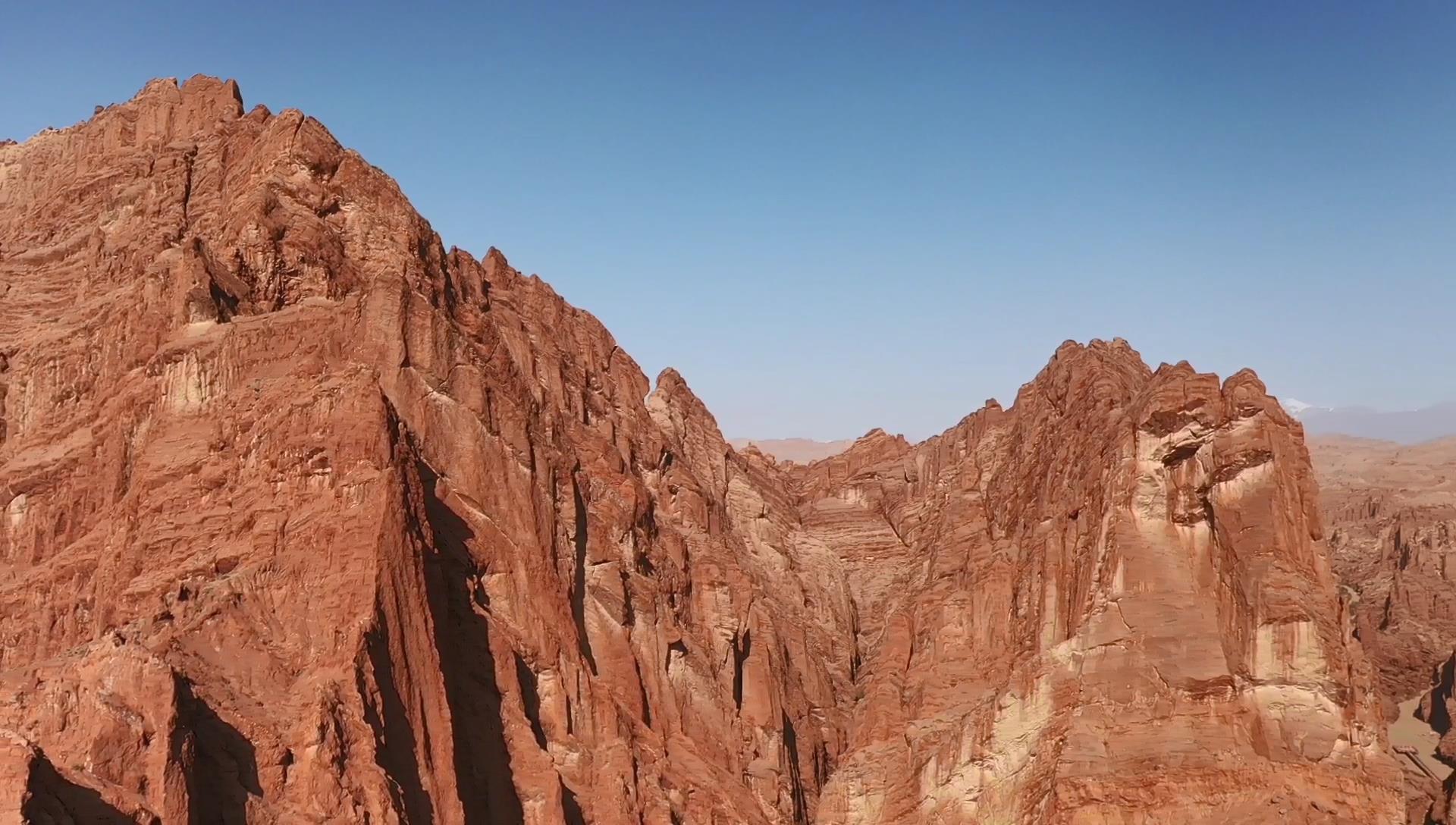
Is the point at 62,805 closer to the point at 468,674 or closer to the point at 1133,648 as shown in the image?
the point at 468,674

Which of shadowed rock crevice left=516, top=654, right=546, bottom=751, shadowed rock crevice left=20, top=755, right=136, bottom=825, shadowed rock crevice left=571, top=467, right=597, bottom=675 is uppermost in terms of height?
shadowed rock crevice left=571, top=467, right=597, bottom=675

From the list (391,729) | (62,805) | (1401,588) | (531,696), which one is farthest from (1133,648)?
(1401,588)

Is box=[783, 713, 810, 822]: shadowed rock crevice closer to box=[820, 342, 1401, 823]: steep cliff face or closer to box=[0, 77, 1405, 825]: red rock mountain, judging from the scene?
box=[0, 77, 1405, 825]: red rock mountain

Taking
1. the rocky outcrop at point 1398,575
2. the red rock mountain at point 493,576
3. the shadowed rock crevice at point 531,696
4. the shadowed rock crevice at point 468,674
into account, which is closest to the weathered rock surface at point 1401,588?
the rocky outcrop at point 1398,575

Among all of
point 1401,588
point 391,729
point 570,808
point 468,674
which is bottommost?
point 570,808

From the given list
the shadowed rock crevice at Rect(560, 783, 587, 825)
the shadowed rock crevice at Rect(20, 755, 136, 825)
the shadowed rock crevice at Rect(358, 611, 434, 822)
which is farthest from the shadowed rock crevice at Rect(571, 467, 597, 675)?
the shadowed rock crevice at Rect(20, 755, 136, 825)

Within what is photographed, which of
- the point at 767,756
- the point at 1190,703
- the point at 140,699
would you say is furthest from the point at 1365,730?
the point at 140,699

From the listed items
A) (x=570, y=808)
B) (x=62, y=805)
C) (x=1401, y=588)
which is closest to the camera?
(x=62, y=805)

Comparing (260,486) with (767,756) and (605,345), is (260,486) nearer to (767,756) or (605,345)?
(767,756)
